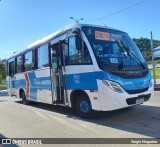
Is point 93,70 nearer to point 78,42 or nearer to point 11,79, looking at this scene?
point 78,42

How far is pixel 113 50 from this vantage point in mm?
7398

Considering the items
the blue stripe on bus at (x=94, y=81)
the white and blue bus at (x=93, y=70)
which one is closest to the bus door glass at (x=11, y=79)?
the white and blue bus at (x=93, y=70)

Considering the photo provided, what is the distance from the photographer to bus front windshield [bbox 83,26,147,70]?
7043 mm

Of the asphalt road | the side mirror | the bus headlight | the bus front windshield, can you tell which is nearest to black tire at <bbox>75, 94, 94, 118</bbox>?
the asphalt road

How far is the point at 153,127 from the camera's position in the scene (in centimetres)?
620

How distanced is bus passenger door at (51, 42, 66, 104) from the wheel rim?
91cm

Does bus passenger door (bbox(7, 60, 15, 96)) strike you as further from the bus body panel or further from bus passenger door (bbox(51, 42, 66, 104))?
the bus body panel

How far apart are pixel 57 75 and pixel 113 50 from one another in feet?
8.09

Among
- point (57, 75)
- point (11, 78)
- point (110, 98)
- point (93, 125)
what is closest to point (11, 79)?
point (11, 78)

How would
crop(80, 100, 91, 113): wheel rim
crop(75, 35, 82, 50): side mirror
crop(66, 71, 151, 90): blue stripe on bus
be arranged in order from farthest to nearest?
crop(80, 100, 91, 113): wheel rim < crop(75, 35, 82, 50): side mirror < crop(66, 71, 151, 90): blue stripe on bus

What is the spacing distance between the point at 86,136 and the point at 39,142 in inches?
44.3

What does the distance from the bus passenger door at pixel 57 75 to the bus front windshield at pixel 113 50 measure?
5.27 feet

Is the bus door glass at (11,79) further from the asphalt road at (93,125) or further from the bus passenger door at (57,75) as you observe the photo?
the bus passenger door at (57,75)

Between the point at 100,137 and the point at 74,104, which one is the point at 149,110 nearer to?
the point at 74,104
